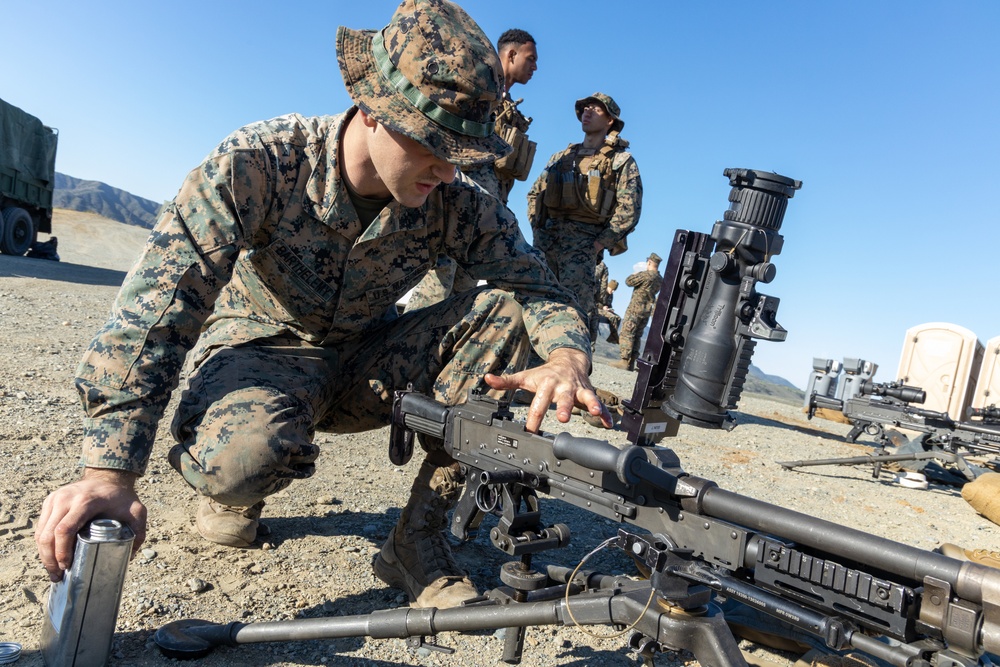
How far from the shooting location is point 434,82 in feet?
7.51

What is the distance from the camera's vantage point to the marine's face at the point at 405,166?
93.0 inches

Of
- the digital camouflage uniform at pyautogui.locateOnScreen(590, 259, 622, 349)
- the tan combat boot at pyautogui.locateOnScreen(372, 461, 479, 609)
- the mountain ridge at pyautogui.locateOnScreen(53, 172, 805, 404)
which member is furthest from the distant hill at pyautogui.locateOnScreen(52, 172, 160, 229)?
the tan combat boot at pyautogui.locateOnScreen(372, 461, 479, 609)

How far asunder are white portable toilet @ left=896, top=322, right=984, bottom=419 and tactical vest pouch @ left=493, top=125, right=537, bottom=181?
986cm

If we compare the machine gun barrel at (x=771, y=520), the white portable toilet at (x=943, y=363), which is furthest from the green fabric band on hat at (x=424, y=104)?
the white portable toilet at (x=943, y=363)

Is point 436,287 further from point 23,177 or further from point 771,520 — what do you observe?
point 23,177

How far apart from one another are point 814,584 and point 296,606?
1.67 meters

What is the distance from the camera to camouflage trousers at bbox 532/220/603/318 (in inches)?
295

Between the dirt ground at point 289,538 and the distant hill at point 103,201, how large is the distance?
141ft

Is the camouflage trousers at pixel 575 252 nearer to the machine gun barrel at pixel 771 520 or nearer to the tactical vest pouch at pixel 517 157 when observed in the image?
the tactical vest pouch at pixel 517 157

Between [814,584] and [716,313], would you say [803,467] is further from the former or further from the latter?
[814,584]

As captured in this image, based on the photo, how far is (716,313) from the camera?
421 cm

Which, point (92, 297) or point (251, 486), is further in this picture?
point (92, 297)

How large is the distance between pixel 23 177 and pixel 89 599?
63.5 ft

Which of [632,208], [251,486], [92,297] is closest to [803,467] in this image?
[632,208]
